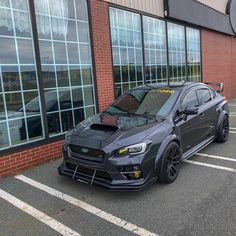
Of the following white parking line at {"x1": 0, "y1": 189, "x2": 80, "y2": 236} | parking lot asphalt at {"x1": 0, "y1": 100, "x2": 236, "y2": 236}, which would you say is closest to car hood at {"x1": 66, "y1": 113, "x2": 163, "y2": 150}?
parking lot asphalt at {"x1": 0, "y1": 100, "x2": 236, "y2": 236}

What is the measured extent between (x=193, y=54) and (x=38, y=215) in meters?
11.3

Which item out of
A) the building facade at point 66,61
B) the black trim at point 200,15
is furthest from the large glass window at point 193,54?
the building facade at point 66,61

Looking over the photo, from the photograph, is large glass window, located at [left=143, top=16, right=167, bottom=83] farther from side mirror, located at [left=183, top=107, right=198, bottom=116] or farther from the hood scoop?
the hood scoop

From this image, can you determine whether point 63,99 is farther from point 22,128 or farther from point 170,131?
point 170,131

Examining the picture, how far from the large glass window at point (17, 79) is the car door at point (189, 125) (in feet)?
9.92

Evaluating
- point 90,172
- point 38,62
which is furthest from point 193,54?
point 90,172

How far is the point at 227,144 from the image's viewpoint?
6.99 meters

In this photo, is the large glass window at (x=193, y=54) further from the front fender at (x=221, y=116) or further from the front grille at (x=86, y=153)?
the front grille at (x=86, y=153)

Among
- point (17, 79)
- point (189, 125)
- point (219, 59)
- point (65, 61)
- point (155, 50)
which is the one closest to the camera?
point (189, 125)

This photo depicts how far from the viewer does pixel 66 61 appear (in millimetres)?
6852

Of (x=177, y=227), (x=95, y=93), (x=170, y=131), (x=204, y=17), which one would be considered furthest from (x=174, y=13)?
(x=177, y=227)

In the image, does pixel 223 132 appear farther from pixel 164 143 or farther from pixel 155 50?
pixel 155 50

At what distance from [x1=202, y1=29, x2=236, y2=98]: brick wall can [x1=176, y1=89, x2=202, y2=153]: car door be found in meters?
9.11

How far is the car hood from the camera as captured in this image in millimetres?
4207
